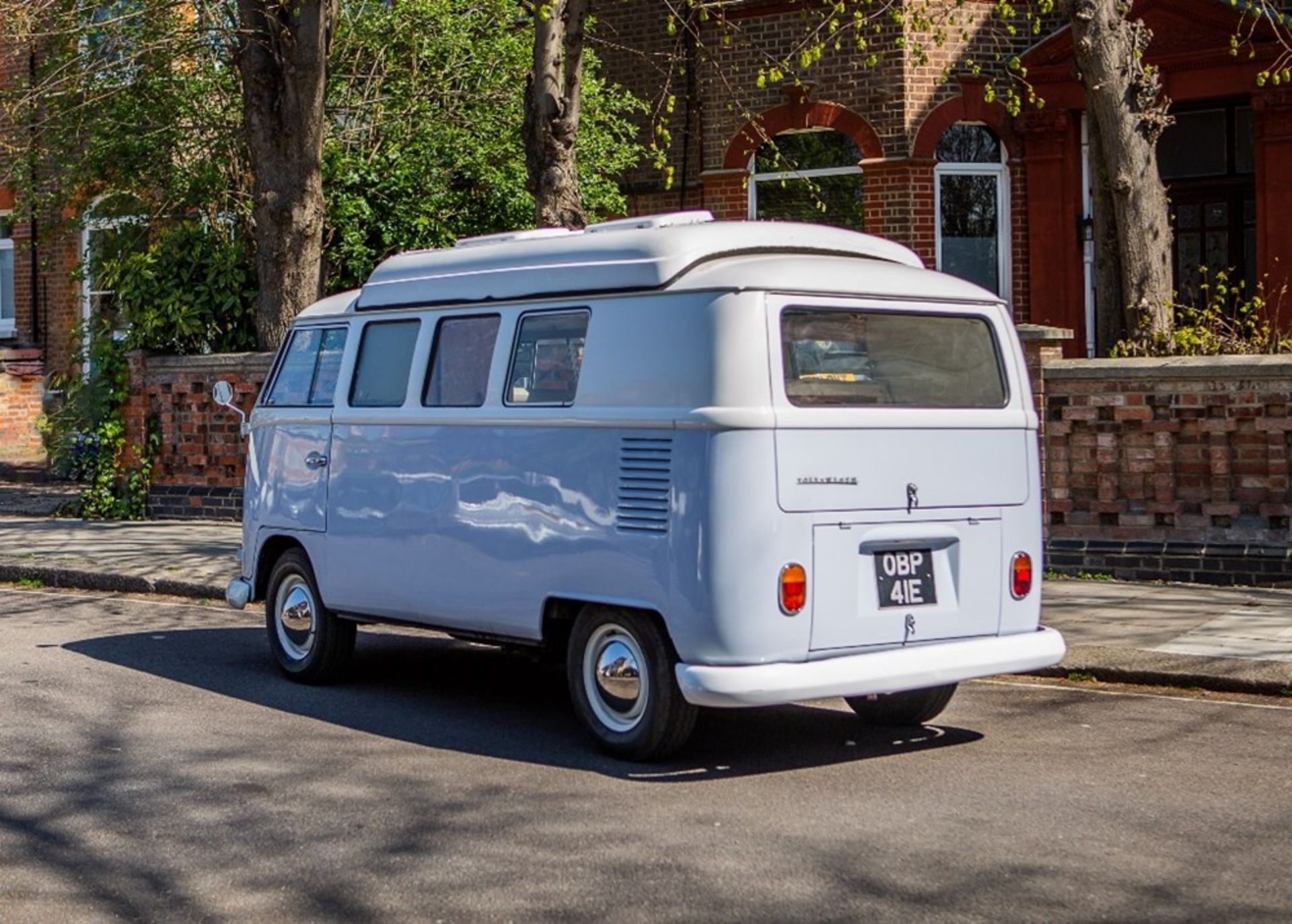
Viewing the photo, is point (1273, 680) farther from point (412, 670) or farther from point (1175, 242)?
point (1175, 242)

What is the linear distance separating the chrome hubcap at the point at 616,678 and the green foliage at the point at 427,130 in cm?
1188

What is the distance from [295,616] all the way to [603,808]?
353cm

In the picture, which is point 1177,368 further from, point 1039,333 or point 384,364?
point 384,364

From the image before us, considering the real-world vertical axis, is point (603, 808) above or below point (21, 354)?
below

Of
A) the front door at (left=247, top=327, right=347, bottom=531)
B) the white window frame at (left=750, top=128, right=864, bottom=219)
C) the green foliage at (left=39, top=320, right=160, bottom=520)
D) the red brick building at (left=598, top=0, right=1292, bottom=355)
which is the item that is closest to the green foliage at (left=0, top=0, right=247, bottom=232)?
the green foliage at (left=39, top=320, right=160, bottom=520)

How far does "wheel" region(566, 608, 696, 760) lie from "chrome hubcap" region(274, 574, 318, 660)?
2.30m

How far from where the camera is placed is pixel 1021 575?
822cm

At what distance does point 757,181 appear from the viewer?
72.0ft

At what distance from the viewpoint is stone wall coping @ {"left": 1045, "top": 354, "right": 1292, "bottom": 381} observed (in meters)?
12.7

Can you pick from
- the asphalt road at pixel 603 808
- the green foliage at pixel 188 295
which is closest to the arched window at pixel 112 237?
the green foliage at pixel 188 295

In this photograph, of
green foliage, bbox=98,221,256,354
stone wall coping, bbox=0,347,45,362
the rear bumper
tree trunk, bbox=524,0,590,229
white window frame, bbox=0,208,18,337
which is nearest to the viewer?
the rear bumper

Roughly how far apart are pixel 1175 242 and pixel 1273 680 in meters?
11.8

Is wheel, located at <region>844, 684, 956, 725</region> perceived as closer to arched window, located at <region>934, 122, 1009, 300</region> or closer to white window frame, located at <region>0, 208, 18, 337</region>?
arched window, located at <region>934, 122, 1009, 300</region>

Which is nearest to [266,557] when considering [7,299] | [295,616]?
[295,616]
